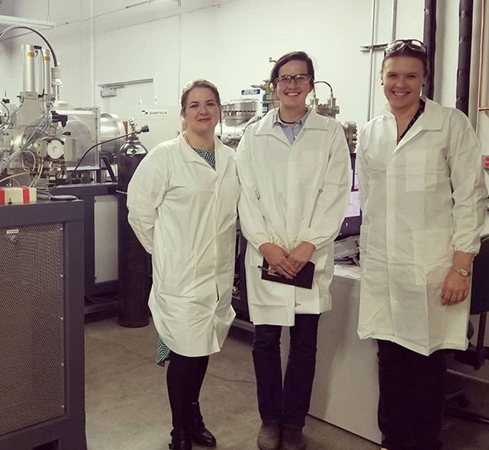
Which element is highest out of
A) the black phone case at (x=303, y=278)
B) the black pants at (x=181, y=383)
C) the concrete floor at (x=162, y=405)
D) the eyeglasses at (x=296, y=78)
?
the eyeglasses at (x=296, y=78)

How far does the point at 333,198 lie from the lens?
1.94m

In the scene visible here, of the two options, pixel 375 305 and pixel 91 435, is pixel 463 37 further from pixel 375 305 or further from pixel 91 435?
pixel 91 435

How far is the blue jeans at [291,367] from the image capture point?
6.54 feet

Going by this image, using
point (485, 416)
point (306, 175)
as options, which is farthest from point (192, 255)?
point (485, 416)

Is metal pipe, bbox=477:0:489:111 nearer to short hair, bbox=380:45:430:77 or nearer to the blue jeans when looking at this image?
short hair, bbox=380:45:430:77

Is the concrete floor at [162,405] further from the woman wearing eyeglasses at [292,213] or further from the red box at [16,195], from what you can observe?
the red box at [16,195]

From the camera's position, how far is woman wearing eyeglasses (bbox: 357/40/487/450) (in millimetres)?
1732

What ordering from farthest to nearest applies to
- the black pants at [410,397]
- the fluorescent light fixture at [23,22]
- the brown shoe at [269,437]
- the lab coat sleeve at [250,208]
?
the fluorescent light fixture at [23,22] → the brown shoe at [269,437] → the lab coat sleeve at [250,208] → the black pants at [410,397]

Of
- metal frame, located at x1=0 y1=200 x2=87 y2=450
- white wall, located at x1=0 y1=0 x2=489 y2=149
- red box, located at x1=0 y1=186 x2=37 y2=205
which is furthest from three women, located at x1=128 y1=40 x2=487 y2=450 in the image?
white wall, located at x1=0 y1=0 x2=489 y2=149

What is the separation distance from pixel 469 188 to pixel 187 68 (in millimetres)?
4416

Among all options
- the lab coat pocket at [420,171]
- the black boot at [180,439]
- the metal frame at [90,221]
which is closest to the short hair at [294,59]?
the lab coat pocket at [420,171]

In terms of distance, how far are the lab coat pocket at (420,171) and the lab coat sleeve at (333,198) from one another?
259 mm

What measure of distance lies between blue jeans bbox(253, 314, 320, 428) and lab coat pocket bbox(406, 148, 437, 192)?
57 centimetres

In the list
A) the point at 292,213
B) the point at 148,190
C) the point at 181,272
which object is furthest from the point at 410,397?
the point at 148,190
